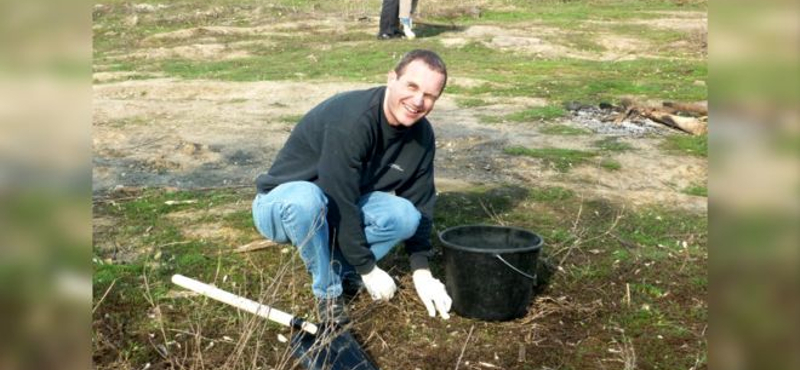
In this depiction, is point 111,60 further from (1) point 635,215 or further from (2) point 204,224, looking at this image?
(1) point 635,215

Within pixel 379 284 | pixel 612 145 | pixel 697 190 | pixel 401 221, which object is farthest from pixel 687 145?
pixel 379 284

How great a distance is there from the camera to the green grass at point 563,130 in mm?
7402

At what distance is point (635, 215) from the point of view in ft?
16.3

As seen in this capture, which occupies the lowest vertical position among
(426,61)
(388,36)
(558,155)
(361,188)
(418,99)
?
(558,155)

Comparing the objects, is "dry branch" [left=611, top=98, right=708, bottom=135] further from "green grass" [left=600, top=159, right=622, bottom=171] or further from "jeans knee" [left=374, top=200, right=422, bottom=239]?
"jeans knee" [left=374, top=200, right=422, bottom=239]

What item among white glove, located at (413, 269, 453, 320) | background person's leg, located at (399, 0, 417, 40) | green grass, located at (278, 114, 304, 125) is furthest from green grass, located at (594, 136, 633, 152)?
background person's leg, located at (399, 0, 417, 40)

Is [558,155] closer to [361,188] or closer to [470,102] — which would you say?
[470,102]

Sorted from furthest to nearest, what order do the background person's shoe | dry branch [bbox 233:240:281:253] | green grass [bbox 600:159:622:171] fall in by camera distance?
the background person's shoe < green grass [bbox 600:159:622:171] < dry branch [bbox 233:240:281:253]

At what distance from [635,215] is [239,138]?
12.7ft

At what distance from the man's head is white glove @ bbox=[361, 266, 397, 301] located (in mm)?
706

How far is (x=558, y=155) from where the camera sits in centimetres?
648

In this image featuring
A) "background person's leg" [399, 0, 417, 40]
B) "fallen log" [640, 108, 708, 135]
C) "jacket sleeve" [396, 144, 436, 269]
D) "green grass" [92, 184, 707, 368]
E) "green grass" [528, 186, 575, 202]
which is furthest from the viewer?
"background person's leg" [399, 0, 417, 40]

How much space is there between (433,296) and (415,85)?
0.94m

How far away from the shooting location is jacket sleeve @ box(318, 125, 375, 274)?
3.38 meters
